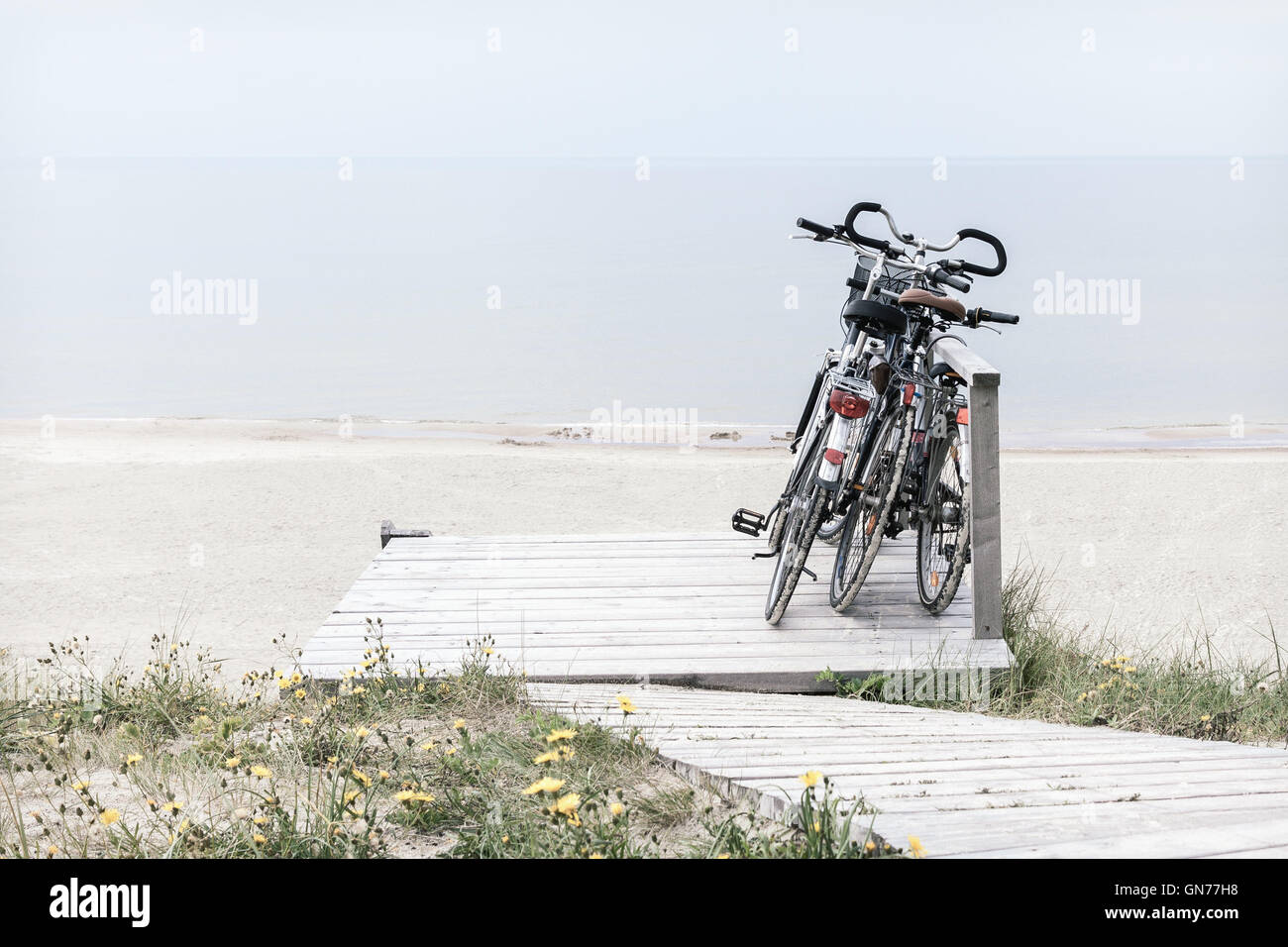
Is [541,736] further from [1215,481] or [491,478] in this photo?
[1215,481]

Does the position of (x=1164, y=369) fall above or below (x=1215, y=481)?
above

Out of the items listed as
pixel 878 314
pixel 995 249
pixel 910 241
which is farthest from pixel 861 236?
pixel 995 249

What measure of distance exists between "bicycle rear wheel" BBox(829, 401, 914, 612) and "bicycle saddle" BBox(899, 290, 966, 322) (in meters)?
0.46

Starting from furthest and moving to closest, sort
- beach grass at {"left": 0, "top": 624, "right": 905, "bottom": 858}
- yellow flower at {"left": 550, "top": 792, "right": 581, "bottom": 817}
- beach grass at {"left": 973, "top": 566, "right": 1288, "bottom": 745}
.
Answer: beach grass at {"left": 973, "top": 566, "right": 1288, "bottom": 745} → beach grass at {"left": 0, "top": 624, "right": 905, "bottom": 858} → yellow flower at {"left": 550, "top": 792, "right": 581, "bottom": 817}

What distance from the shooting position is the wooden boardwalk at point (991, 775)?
2.65 m

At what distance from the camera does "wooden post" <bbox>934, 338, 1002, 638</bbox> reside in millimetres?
5363

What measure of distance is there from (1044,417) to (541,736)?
1764 cm

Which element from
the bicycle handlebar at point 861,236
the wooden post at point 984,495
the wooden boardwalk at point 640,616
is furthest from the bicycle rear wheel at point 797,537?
the bicycle handlebar at point 861,236

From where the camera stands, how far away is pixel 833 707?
4980mm

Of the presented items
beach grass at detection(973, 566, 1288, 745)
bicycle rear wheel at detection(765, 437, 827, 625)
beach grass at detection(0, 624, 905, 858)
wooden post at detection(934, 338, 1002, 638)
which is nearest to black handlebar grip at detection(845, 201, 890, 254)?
wooden post at detection(934, 338, 1002, 638)

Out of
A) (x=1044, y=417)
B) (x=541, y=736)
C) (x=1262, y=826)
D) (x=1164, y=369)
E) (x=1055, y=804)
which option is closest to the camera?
(x=1262, y=826)

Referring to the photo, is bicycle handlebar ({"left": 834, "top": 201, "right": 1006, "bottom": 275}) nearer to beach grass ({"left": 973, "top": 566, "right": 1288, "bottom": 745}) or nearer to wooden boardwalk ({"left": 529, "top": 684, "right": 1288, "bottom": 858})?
beach grass ({"left": 973, "top": 566, "right": 1288, "bottom": 745})

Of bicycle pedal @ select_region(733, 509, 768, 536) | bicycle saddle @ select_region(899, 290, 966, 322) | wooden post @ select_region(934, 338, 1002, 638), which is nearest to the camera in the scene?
wooden post @ select_region(934, 338, 1002, 638)
